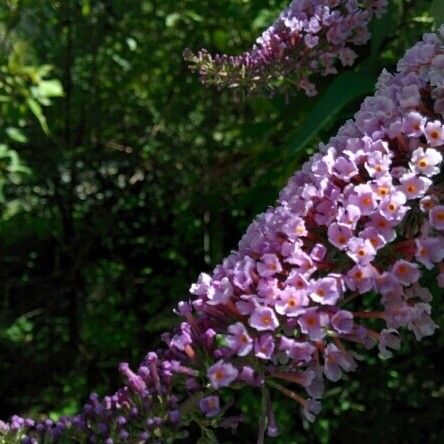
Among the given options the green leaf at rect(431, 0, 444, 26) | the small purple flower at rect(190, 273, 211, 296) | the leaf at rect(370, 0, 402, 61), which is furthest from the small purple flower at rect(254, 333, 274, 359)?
the leaf at rect(370, 0, 402, 61)

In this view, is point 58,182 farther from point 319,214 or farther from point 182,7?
point 319,214

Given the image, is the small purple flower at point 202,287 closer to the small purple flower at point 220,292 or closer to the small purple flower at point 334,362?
the small purple flower at point 220,292

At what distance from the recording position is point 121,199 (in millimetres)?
3936

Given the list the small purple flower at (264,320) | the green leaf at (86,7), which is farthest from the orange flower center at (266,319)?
the green leaf at (86,7)

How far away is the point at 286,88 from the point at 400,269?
0.82 metres

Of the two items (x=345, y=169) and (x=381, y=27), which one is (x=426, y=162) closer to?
(x=345, y=169)

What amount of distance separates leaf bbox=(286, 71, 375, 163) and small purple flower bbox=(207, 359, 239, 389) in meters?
0.74

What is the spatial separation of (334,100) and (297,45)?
0.14 m

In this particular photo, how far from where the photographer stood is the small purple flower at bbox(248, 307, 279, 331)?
95 cm

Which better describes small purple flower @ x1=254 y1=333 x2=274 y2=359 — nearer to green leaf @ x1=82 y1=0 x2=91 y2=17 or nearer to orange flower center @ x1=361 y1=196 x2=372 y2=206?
orange flower center @ x1=361 y1=196 x2=372 y2=206

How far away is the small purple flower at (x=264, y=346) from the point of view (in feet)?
3.10

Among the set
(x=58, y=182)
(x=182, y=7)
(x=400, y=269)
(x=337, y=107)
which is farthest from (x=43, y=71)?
(x=400, y=269)

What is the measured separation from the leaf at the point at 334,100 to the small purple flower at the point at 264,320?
0.70m

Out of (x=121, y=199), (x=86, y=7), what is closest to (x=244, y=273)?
(x=86, y=7)
